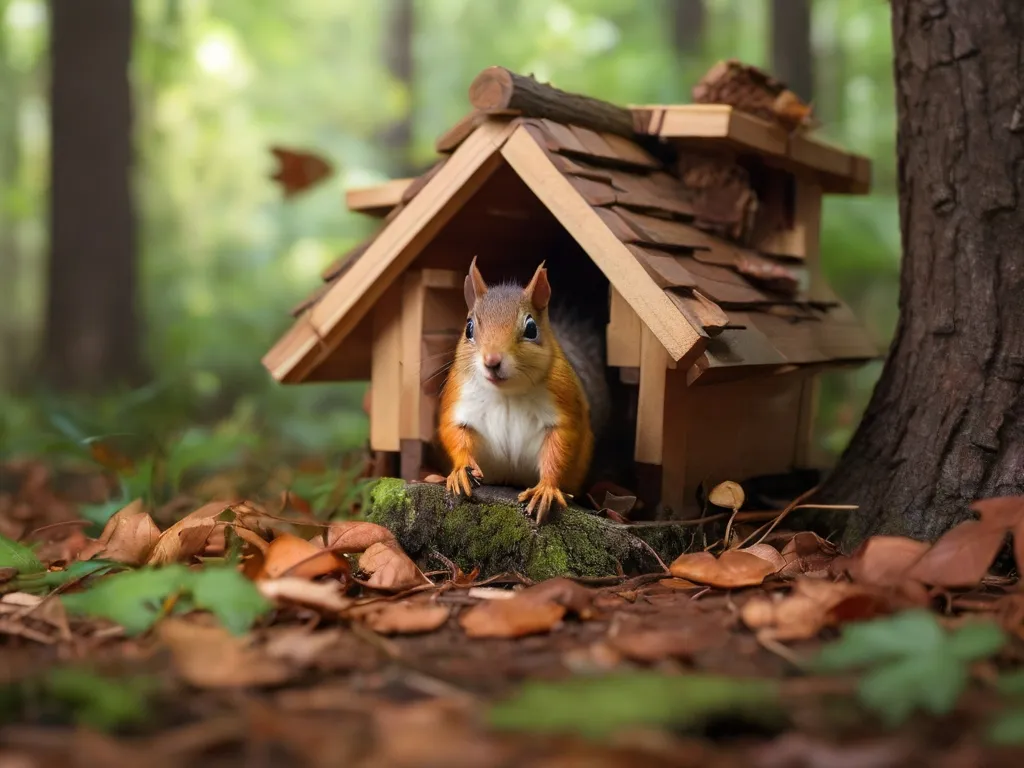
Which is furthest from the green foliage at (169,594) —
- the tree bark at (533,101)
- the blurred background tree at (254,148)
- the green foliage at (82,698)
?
the blurred background tree at (254,148)

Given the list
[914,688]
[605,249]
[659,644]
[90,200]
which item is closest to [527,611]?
[659,644]

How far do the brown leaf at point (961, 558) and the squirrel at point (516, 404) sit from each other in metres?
0.99

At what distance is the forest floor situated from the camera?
1.38 m

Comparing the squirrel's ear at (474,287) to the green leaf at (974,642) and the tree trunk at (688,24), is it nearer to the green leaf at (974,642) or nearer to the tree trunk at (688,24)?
the green leaf at (974,642)

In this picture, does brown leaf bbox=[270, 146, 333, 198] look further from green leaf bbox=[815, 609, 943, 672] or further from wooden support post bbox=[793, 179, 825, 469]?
green leaf bbox=[815, 609, 943, 672]

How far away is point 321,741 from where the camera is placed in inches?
54.5

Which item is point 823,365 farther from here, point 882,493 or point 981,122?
point 981,122

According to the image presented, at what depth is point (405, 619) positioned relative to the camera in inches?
81.4

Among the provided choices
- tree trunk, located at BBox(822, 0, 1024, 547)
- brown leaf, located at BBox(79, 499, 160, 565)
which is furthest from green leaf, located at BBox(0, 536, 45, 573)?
tree trunk, located at BBox(822, 0, 1024, 547)

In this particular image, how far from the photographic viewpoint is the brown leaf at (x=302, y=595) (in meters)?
2.01

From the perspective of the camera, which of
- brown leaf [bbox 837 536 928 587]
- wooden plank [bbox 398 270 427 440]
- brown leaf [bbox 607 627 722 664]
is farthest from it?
wooden plank [bbox 398 270 427 440]

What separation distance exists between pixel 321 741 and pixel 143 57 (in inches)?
361

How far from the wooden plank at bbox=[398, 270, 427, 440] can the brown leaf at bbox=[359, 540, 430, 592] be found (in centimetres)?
69

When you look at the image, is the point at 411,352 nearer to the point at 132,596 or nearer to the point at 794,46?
the point at 132,596
